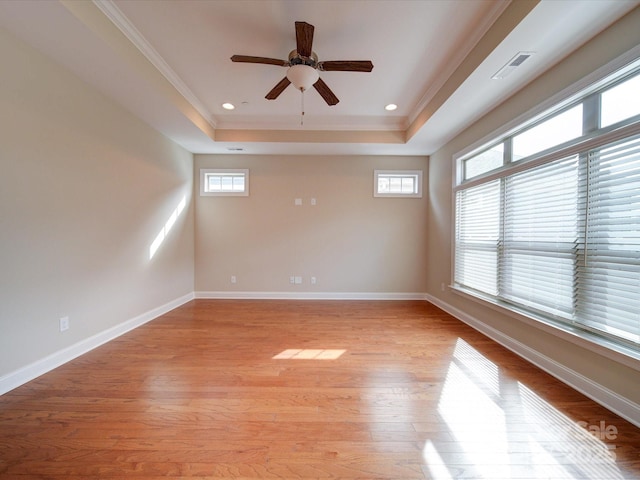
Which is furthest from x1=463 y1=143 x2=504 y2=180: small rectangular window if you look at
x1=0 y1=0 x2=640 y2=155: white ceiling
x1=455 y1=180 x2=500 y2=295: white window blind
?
x1=0 y1=0 x2=640 y2=155: white ceiling

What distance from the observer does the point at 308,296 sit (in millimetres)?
4633

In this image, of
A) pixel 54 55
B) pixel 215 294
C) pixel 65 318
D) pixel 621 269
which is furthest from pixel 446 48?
pixel 215 294

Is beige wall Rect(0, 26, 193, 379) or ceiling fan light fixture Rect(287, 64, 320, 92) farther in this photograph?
ceiling fan light fixture Rect(287, 64, 320, 92)

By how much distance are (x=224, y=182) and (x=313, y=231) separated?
1.96 meters

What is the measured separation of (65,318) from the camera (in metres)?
2.27

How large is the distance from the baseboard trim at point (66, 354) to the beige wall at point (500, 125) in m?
4.39

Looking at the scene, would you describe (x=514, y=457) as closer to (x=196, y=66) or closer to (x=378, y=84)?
(x=378, y=84)

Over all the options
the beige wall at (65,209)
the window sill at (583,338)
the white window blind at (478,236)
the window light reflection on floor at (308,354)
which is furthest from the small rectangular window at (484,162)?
the beige wall at (65,209)

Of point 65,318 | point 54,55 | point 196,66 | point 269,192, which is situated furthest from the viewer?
point 269,192

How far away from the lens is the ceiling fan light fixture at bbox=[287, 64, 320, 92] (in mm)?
2156

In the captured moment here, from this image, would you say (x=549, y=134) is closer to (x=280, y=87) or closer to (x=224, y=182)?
(x=280, y=87)

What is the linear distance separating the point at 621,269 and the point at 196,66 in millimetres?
4131

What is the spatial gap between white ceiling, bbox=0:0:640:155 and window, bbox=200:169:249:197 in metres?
1.09

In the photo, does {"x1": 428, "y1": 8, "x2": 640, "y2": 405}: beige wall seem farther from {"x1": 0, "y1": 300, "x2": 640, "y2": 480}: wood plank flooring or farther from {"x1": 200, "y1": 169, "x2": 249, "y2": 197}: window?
{"x1": 200, "y1": 169, "x2": 249, "y2": 197}: window
